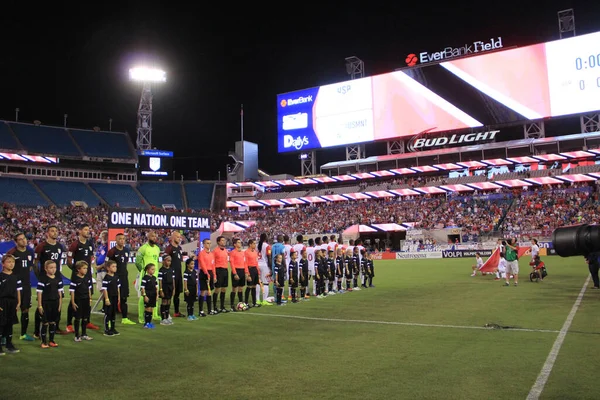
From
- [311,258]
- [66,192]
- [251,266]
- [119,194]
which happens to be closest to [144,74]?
[119,194]

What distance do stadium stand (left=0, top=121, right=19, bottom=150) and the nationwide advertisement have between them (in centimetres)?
3543

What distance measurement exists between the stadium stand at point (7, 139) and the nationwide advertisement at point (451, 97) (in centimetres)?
3543

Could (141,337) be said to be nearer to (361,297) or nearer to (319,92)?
(361,297)

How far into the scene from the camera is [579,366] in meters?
6.70

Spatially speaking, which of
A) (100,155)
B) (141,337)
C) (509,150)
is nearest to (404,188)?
(509,150)

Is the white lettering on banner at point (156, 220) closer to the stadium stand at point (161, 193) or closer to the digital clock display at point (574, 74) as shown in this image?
the digital clock display at point (574, 74)

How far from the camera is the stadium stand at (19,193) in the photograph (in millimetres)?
58031

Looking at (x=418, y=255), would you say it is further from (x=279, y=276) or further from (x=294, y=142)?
(x=279, y=276)

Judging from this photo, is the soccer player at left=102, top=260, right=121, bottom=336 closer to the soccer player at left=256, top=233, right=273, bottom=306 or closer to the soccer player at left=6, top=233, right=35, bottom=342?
the soccer player at left=6, top=233, right=35, bottom=342

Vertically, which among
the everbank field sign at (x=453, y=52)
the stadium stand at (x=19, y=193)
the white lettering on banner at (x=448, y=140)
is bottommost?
the stadium stand at (x=19, y=193)

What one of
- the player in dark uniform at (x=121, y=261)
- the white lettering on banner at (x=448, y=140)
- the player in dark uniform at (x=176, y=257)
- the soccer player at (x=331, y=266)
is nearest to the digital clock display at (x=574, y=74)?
the white lettering on banner at (x=448, y=140)

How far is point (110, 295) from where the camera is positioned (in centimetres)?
1029

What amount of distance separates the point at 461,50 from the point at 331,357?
55.0 metres

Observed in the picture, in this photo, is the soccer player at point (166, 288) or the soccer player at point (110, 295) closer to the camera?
the soccer player at point (110, 295)
